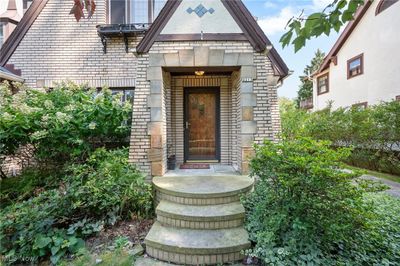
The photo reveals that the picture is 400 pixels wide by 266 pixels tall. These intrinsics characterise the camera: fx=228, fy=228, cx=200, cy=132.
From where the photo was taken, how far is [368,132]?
7883 mm

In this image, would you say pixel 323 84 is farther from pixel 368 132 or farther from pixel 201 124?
pixel 201 124

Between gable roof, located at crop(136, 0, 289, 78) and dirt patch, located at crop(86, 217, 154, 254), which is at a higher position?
gable roof, located at crop(136, 0, 289, 78)

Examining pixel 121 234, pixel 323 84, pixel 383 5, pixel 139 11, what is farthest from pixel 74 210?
pixel 323 84

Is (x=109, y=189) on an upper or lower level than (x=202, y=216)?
upper

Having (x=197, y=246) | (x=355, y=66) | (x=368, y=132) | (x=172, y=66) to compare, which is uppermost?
(x=355, y=66)

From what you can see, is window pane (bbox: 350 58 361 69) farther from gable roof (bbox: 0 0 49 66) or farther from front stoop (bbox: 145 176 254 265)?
gable roof (bbox: 0 0 49 66)

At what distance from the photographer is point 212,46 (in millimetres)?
5137

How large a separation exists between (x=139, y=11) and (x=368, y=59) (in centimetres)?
1149

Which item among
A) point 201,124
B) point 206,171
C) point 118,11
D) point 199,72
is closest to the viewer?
point 206,171

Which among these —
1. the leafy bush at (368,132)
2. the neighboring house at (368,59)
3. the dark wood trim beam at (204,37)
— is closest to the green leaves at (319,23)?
the dark wood trim beam at (204,37)

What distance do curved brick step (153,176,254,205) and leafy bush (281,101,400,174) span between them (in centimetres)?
254

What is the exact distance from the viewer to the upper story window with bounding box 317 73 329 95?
16.1 metres

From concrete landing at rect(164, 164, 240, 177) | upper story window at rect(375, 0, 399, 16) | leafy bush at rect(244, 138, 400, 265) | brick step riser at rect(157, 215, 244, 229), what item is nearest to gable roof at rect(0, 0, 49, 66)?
concrete landing at rect(164, 164, 240, 177)

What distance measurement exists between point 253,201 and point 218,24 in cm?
386
